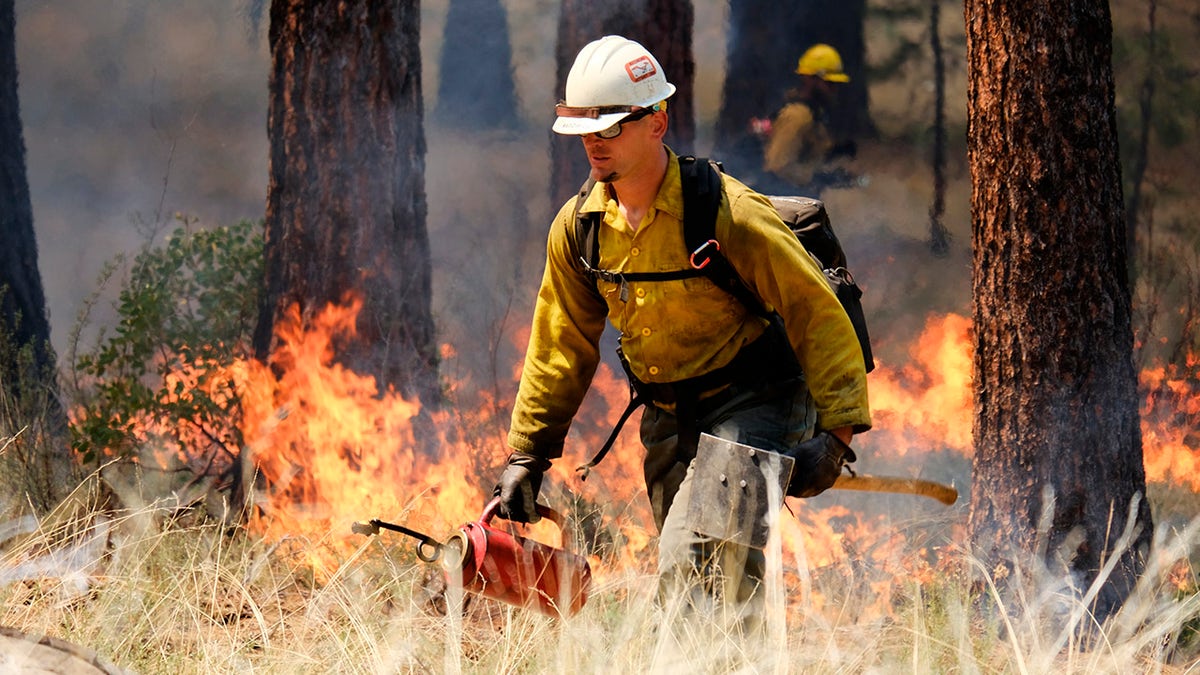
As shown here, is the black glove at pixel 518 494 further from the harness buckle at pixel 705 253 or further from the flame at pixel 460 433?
the flame at pixel 460 433

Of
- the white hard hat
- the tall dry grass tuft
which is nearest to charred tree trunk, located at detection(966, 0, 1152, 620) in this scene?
the tall dry grass tuft

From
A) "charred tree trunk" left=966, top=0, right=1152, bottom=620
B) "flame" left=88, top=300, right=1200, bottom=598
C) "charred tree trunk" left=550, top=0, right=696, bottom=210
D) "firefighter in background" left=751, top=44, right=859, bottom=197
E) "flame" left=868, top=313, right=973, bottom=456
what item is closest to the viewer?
"charred tree trunk" left=966, top=0, right=1152, bottom=620

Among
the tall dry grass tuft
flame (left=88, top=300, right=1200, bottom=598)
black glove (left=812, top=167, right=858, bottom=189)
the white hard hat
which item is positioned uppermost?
the white hard hat

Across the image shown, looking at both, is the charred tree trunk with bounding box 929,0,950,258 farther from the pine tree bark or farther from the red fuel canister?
the pine tree bark

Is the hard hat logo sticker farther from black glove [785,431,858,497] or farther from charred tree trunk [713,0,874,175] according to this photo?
charred tree trunk [713,0,874,175]

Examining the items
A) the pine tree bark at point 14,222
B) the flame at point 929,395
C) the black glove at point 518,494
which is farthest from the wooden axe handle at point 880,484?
the pine tree bark at point 14,222

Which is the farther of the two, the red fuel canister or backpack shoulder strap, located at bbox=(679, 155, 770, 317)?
backpack shoulder strap, located at bbox=(679, 155, 770, 317)

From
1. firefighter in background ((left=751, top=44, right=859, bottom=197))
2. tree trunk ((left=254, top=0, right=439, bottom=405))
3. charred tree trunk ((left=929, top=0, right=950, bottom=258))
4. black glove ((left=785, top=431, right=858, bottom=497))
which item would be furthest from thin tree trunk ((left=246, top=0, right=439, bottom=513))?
black glove ((left=785, top=431, right=858, bottom=497))

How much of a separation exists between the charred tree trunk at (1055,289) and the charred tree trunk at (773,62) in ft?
8.53

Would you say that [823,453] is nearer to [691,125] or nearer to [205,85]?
[691,125]

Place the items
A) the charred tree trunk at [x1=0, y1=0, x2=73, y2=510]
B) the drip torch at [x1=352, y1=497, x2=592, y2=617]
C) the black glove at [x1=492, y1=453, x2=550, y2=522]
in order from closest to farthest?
the drip torch at [x1=352, y1=497, x2=592, y2=617] → the black glove at [x1=492, y1=453, x2=550, y2=522] → the charred tree trunk at [x1=0, y1=0, x2=73, y2=510]

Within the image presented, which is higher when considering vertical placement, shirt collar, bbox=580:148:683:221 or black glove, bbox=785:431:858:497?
shirt collar, bbox=580:148:683:221

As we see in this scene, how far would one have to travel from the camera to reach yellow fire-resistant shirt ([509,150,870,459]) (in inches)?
136

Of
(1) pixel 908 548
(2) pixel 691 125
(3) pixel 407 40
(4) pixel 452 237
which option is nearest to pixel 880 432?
(1) pixel 908 548
